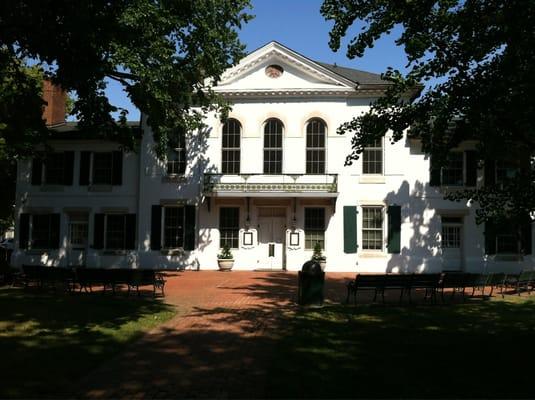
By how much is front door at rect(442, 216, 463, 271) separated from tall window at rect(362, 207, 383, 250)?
9.74 feet

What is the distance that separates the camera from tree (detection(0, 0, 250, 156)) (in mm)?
10156

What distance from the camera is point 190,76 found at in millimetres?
18953

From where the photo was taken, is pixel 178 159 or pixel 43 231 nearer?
pixel 178 159

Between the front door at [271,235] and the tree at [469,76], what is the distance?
12469mm

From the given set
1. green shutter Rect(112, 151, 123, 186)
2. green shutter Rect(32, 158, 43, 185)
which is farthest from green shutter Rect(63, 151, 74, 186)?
green shutter Rect(112, 151, 123, 186)

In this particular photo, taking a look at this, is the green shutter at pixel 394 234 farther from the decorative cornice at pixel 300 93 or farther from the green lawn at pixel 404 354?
the green lawn at pixel 404 354

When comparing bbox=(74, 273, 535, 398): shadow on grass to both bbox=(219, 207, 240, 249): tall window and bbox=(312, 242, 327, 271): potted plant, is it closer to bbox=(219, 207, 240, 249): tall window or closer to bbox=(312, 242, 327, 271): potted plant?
bbox=(312, 242, 327, 271): potted plant

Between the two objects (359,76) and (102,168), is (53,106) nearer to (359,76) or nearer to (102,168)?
(102,168)

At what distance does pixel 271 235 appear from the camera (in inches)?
966

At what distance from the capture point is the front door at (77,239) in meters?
25.2

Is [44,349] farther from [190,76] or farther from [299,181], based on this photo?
[299,181]

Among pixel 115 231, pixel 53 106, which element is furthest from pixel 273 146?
pixel 53 106

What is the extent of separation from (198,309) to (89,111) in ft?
23.9

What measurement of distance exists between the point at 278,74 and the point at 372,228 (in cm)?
870
